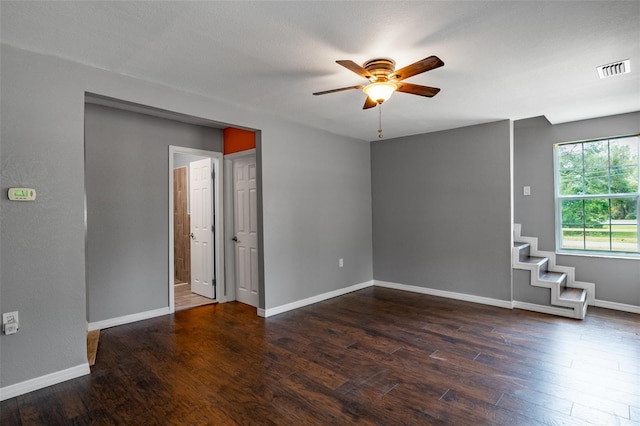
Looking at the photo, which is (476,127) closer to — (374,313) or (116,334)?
(374,313)

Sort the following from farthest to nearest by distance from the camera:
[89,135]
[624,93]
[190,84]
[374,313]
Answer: [374,313]
[89,135]
[624,93]
[190,84]

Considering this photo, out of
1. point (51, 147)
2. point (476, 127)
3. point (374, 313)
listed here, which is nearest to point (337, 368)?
point (374, 313)

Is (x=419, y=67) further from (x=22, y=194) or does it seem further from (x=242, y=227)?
(x=242, y=227)

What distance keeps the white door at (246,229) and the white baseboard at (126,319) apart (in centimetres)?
103

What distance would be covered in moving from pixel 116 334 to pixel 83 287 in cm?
118

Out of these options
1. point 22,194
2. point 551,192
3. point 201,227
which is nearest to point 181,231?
point 201,227

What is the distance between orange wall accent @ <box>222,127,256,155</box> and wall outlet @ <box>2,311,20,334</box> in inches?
115

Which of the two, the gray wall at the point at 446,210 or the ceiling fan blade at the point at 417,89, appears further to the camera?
the gray wall at the point at 446,210

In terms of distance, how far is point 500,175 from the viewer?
15.0ft

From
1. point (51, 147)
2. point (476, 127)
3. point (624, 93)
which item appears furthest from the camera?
point (476, 127)

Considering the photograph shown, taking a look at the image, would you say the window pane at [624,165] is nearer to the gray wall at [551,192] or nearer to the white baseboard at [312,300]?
the gray wall at [551,192]

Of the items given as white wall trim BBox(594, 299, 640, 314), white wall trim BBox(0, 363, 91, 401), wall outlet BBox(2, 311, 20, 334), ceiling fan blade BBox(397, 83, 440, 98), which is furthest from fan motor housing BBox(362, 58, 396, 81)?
white wall trim BBox(594, 299, 640, 314)

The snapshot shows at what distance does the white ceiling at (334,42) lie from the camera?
80.3 inches

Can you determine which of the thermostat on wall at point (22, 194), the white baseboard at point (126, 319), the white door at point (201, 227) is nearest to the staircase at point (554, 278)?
the white door at point (201, 227)
